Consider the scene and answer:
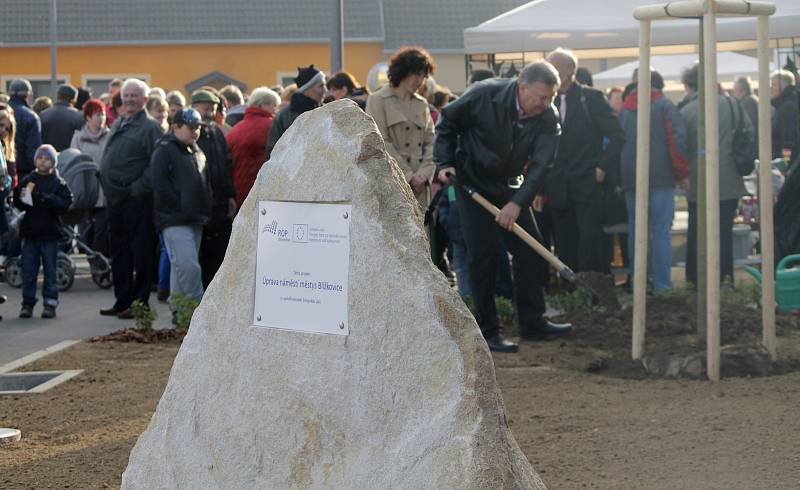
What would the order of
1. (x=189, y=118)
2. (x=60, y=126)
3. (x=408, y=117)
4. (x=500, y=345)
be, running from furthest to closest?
(x=60, y=126)
(x=189, y=118)
(x=408, y=117)
(x=500, y=345)

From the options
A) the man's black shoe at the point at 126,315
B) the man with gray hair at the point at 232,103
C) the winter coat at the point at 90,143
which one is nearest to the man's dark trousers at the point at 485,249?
the man's black shoe at the point at 126,315

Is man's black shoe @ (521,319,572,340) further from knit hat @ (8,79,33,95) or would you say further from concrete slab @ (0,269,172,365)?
knit hat @ (8,79,33,95)

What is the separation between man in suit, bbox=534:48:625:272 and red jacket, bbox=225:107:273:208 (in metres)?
2.49

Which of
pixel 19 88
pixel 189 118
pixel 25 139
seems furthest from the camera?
pixel 19 88

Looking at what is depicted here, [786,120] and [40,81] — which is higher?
[40,81]

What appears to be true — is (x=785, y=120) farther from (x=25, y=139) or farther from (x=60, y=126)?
(x=60, y=126)

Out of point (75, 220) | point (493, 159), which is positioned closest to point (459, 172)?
point (493, 159)

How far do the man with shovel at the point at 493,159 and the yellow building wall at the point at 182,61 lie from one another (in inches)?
1137

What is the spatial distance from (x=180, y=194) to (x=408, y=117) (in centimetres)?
208

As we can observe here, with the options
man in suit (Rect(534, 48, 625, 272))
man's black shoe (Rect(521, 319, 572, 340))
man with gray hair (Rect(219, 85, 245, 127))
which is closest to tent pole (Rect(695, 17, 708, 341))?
man's black shoe (Rect(521, 319, 572, 340))

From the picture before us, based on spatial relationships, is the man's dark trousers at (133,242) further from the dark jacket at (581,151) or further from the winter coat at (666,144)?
the winter coat at (666,144)

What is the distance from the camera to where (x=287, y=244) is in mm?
4324

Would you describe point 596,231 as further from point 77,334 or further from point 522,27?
point 77,334

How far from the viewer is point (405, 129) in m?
9.10
